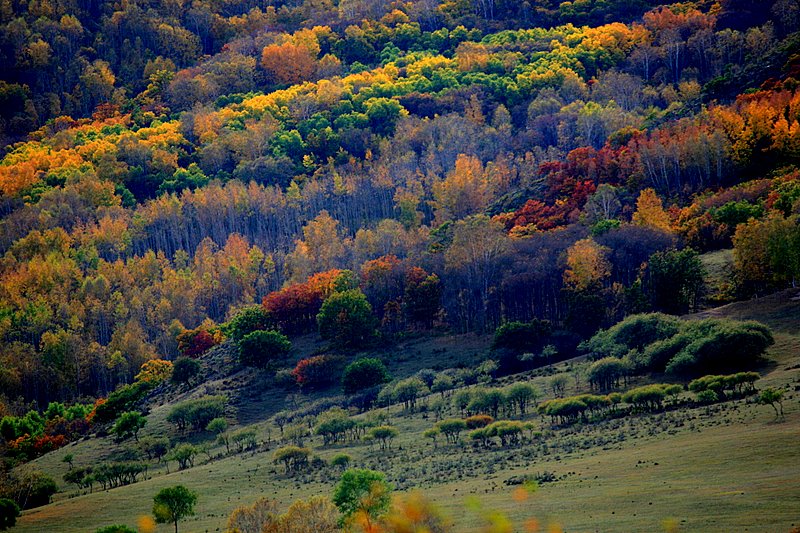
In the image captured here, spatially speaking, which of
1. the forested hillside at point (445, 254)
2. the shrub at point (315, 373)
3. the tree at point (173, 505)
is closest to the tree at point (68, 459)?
the forested hillside at point (445, 254)

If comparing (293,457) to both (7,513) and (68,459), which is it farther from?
(68,459)

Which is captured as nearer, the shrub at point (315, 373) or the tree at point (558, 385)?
the tree at point (558, 385)

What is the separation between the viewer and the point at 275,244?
17500 centimetres

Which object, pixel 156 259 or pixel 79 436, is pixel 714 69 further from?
pixel 79 436

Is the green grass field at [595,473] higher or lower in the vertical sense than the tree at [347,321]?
lower

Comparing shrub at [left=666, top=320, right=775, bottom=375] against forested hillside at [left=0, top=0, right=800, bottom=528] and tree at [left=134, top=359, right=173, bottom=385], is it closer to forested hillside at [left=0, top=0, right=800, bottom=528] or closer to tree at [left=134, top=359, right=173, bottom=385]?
forested hillside at [left=0, top=0, right=800, bottom=528]

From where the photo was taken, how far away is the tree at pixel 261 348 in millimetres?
116312

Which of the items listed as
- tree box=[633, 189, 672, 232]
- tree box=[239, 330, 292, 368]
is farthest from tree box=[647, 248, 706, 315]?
tree box=[239, 330, 292, 368]

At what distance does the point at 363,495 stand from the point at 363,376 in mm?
42568

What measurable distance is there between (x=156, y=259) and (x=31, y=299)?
22.1 metres

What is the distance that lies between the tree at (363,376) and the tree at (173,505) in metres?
35.5

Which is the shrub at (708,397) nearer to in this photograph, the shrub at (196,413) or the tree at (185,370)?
the shrub at (196,413)

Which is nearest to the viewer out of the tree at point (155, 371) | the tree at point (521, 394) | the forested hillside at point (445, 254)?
the tree at point (521, 394)

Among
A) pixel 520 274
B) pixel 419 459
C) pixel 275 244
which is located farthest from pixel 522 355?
pixel 275 244
